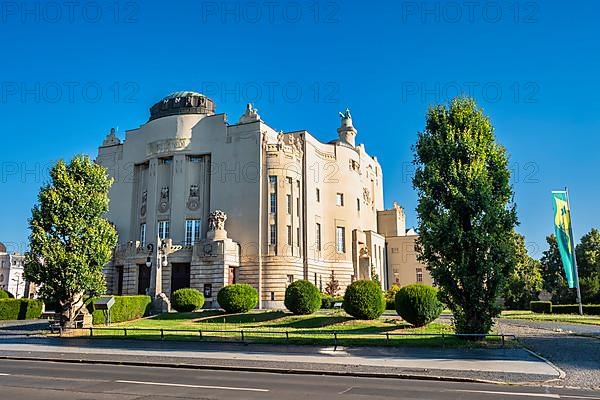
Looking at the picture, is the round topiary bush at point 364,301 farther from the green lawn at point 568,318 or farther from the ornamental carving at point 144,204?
the ornamental carving at point 144,204

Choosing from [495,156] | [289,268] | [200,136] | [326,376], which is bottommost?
[326,376]

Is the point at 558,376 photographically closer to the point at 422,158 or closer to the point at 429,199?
the point at 429,199

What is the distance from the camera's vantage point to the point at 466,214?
21.7 meters

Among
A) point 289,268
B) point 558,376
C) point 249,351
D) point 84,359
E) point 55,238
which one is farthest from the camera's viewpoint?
point 289,268

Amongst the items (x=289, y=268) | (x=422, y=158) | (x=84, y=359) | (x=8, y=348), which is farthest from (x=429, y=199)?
(x=289, y=268)

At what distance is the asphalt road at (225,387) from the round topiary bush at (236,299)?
23.3m

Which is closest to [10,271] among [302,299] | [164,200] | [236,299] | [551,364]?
[164,200]

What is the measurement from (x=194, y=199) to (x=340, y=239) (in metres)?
18.5

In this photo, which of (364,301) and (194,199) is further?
(194,199)

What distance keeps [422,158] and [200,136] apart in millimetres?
37408

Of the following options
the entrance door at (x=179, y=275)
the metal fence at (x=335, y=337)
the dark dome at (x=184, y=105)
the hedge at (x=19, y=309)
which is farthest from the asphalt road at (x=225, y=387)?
the dark dome at (x=184, y=105)

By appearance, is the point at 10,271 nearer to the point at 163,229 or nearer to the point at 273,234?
the point at 163,229

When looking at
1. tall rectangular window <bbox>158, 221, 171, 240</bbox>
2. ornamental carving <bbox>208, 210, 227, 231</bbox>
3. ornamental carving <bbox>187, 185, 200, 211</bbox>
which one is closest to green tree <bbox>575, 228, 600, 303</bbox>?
ornamental carving <bbox>208, 210, 227, 231</bbox>

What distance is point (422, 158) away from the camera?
23.2 meters
